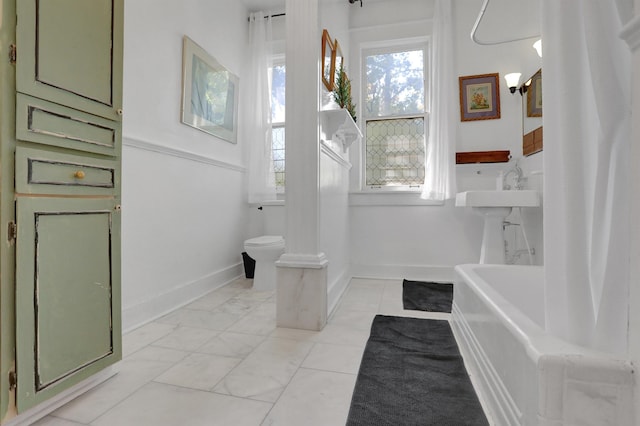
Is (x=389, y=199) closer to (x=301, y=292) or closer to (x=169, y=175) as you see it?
(x=301, y=292)

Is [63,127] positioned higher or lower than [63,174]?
higher

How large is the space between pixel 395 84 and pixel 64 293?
10.4 feet

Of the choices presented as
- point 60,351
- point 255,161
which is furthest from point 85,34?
point 255,161

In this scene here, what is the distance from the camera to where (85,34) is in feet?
3.92

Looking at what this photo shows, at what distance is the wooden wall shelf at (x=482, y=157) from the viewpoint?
288 centimetres

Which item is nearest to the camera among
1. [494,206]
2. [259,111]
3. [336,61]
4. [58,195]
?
[58,195]

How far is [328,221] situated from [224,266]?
4.09 feet

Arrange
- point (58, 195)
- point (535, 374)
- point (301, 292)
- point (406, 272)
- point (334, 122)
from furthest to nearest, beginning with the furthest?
point (406, 272), point (334, 122), point (301, 292), point (58, 195), point (535, 374)

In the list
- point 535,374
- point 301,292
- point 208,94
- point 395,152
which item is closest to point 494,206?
point 395,152

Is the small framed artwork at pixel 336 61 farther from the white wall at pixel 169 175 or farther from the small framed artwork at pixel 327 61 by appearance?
the white wall at pixel 169 175

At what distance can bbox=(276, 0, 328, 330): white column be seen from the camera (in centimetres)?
186

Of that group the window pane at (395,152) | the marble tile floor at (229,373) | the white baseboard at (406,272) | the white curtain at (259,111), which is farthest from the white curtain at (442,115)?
the white curtain at (259,111)

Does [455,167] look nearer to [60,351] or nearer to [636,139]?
[636,139]

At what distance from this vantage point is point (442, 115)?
116 inches
